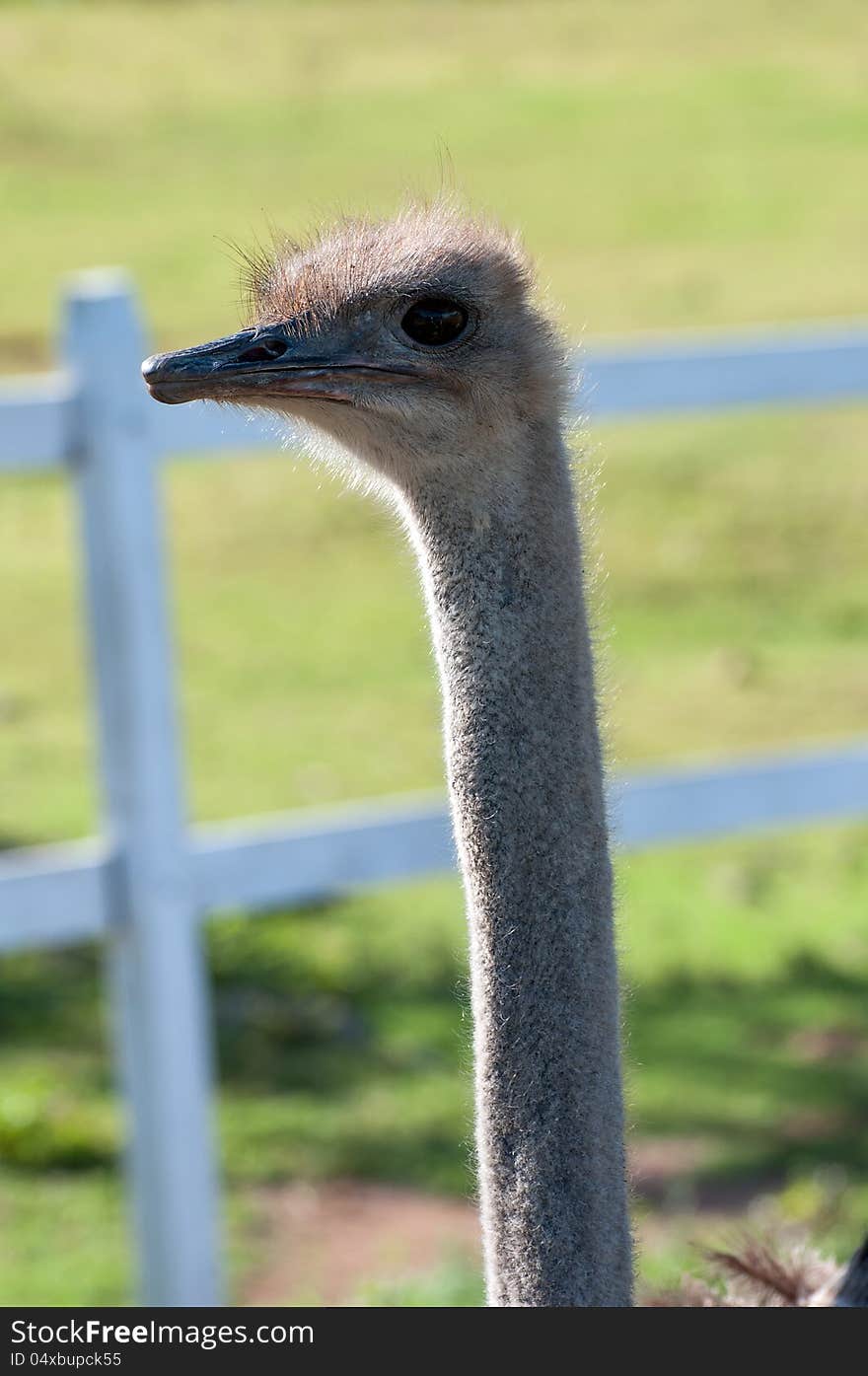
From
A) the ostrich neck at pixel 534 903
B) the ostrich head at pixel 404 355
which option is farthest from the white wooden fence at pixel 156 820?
the ostrich neck at pixel 534 903

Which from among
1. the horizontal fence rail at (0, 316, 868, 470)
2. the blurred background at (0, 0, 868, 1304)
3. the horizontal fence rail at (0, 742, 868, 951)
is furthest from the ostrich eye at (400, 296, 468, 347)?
the horizontal fence rail at (0, 316, 868, 470)

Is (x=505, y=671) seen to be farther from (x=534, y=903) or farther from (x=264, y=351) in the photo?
(x=264, y=351)

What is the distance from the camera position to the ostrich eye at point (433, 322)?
1695 millimetres

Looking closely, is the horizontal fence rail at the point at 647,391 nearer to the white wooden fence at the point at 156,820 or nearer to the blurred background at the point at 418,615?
the white wooden fence at the point at 156,820

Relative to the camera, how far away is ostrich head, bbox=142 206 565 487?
65.4 inches

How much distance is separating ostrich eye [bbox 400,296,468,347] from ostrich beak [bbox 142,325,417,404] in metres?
0.03

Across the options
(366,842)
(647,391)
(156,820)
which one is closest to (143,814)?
(156,820)

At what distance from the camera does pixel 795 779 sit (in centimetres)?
409

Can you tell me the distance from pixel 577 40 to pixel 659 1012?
12124 mm

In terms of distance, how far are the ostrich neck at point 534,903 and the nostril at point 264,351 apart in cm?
18

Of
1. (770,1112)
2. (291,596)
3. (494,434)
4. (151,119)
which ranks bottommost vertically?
(494,434)

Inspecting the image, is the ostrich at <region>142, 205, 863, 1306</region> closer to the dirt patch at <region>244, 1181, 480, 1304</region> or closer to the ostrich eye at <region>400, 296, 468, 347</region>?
the ostrich eye at <region>400, 296, 468, 347</region>
